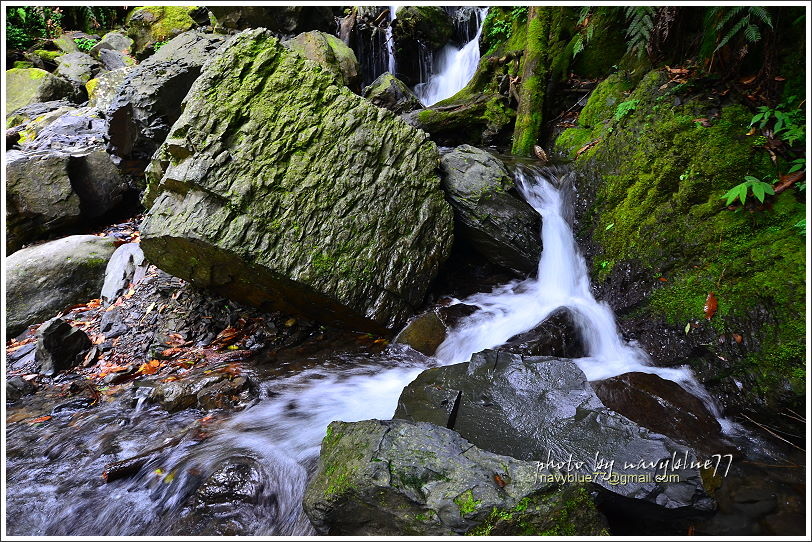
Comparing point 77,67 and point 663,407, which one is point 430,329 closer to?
point 663,407

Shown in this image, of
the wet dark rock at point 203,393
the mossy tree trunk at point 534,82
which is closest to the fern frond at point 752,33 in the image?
the mossy tree trunk at point 534,82

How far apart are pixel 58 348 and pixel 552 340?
5.70 metres

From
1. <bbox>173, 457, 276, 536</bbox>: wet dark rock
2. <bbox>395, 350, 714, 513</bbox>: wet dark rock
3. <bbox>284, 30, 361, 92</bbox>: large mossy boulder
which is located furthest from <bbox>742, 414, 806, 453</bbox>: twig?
<bbox>284, 30, 361, 92</bbox>: large mossy boulder

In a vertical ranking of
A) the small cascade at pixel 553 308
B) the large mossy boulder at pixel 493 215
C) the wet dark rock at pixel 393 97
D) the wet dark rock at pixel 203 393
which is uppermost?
the wet dark rock at pixel 393 97

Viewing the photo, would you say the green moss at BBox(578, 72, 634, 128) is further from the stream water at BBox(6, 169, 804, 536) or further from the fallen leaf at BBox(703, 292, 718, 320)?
the fallen leaf at BBox(703, 292, 718, 320)

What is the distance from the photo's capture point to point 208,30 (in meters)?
13.4

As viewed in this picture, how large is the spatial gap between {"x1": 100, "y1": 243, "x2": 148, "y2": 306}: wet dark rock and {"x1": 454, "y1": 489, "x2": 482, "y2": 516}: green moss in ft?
18.7

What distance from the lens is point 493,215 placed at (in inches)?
213

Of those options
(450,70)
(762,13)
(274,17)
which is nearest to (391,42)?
(450,70)

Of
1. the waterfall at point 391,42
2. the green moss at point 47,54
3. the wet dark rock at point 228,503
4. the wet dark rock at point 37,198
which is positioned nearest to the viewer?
the wet dark rock at point 228,503

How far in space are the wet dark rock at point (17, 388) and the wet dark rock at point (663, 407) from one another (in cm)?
588

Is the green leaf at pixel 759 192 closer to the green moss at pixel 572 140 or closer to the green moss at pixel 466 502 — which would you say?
the green moss at pixel 572 140

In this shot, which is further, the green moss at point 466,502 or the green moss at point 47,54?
the green moss at point 47,54

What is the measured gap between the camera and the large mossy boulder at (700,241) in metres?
3.25
